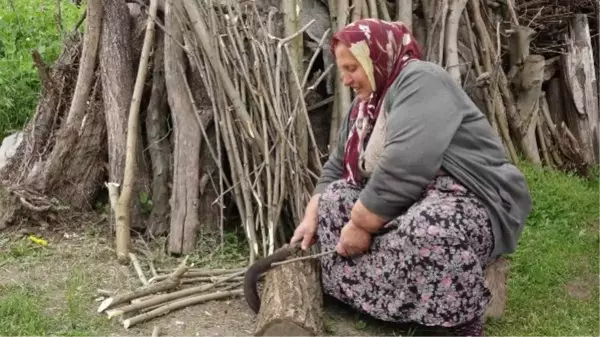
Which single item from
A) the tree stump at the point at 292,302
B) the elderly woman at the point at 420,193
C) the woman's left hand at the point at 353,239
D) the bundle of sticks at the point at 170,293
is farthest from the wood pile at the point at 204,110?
the elderly woman at the point at 420,193

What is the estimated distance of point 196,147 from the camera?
13.3ft

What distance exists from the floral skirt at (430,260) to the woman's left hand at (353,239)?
1.5 inches

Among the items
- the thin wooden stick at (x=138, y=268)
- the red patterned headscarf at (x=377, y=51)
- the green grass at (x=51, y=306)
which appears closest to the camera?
the red patterned headscarf at (x=377, y=51)

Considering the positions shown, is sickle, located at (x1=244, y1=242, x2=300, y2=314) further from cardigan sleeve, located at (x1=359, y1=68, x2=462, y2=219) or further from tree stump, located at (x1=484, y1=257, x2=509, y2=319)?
tree stump, located at (x1=484, y1=257, x2=509, y2=319)

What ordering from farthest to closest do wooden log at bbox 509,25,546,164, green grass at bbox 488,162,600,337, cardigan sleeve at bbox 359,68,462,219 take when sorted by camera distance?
wooden log at bbox 509,25,546,164 → green grass at bbox 488,162,600,337 → cardigan sleeve at bbox 359,68,462,219

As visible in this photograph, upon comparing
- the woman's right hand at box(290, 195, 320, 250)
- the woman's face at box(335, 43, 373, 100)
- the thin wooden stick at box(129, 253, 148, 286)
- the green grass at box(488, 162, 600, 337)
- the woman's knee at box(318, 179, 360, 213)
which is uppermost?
the woman's face at box(335, 43, 373, 100)

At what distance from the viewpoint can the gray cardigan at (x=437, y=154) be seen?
2814 mm

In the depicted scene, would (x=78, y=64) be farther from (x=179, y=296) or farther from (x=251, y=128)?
(x=179, y=296)

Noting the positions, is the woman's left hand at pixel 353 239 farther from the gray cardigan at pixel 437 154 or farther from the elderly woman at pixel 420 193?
the gray cardigan at pixel 437 154

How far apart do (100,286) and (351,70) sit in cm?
150

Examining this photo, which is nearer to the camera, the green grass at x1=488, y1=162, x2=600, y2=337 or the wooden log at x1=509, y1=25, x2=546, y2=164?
the green grass at x1=488, y1=162, x2=600, y2=337

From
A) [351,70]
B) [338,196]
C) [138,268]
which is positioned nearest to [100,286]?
[138,268]

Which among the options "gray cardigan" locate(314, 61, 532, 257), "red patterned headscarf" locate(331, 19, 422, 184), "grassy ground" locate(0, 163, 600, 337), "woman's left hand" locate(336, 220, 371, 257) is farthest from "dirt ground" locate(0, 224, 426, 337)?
"red patterned headscarf" locate(331, 19, 422, 184)

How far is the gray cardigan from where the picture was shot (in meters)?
2.81
